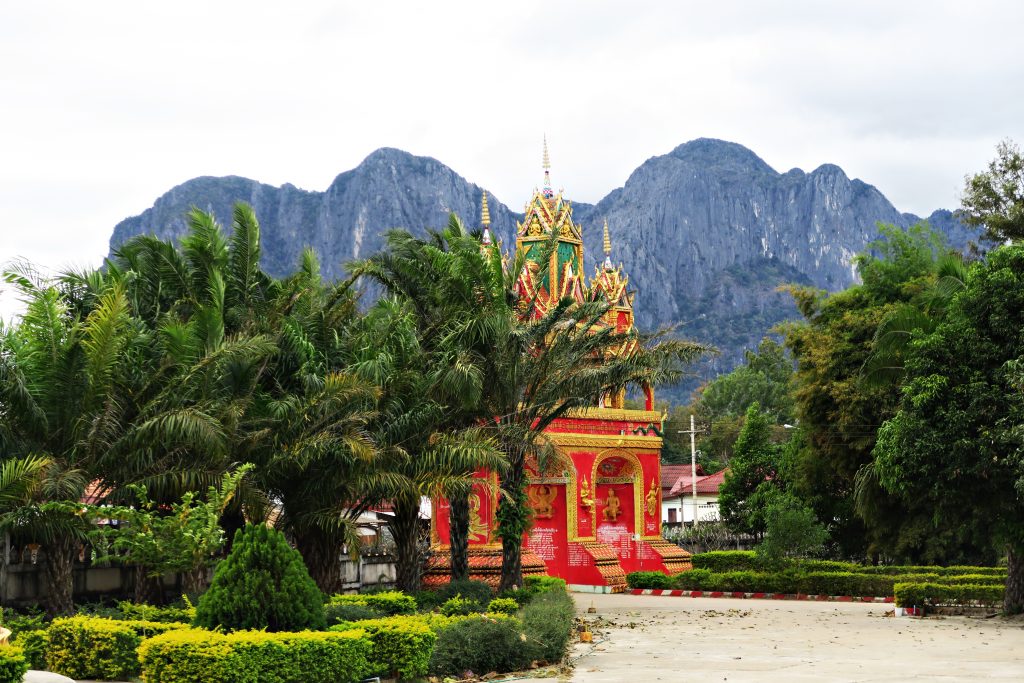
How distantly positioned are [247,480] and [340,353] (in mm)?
3794

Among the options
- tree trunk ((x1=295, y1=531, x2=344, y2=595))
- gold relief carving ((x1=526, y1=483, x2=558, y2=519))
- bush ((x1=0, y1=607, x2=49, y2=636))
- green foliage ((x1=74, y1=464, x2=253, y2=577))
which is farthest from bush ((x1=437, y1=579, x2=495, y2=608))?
gold relief carving ((x1=526, y1=483, x2=558, y2=519))

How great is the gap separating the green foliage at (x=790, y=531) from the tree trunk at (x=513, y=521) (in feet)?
36.3

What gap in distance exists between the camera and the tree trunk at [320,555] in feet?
71.7

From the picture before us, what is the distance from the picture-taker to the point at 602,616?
1040 inches

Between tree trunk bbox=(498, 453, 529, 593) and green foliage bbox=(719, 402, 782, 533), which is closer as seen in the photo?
tree trunk bbox=(498, 453, 529, 593)

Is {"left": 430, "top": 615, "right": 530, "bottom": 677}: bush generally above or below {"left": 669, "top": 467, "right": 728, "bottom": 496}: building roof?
below

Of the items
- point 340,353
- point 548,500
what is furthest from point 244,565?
point 548,500

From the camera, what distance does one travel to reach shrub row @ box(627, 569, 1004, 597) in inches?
1195

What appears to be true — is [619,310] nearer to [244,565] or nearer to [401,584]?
[401,584]

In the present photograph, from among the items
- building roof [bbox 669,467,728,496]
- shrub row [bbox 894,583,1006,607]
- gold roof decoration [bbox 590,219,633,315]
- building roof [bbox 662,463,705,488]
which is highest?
gold roof decoration [bbox 590,219,633,315]

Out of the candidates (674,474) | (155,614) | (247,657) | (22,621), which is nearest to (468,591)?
(155,614)

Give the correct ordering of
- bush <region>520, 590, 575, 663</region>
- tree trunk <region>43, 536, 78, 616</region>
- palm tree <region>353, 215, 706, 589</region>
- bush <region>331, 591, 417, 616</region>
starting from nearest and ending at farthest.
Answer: bush <region>520, 590, 575, 663</region>
tree trunk <region>43, 536, 78, 616</region>
bush <region>331, 591, 417, 616</region>
palm tree <region>353, 215, 706, 589</region>

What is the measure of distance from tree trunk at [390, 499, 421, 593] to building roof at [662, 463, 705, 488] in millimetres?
46920

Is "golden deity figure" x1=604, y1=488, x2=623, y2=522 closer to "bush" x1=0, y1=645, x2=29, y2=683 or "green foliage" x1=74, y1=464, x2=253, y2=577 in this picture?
"green foliage" x1=74, y1=464, x2=253, y2=577
